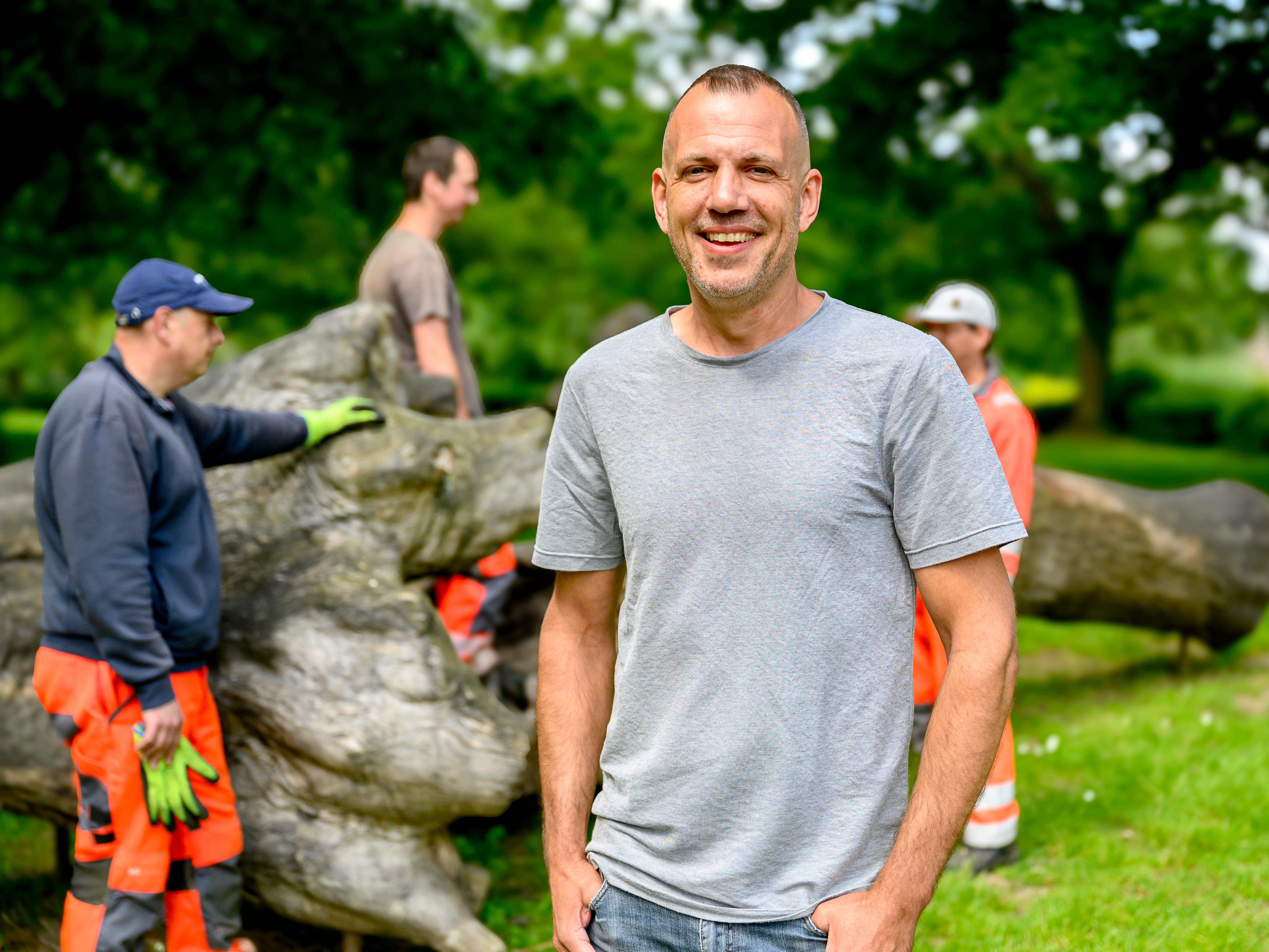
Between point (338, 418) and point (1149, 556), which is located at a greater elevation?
point (338, 418)

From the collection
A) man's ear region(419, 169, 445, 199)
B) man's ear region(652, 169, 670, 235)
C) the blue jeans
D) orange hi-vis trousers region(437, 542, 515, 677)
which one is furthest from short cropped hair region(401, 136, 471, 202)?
the blue jeans

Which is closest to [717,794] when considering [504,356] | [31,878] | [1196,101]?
[31,878]

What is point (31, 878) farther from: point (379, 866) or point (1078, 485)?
point (1078, 485)

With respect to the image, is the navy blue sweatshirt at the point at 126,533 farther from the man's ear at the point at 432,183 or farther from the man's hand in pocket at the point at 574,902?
the man's ear at the point at 432,183

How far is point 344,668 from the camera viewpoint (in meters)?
3.74

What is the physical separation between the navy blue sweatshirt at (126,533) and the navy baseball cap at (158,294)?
0.47 feet

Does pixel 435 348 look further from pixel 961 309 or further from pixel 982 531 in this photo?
pixel 982 531

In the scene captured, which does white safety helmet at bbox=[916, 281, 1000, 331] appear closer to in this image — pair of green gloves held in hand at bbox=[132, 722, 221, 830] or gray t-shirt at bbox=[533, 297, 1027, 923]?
gray t-shirt at bbox=[533, 297, 1027, 923]

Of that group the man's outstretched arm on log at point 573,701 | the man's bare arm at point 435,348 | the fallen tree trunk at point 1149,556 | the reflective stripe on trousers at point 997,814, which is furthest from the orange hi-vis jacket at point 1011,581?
the man's outstretched arm on log at point 573,701

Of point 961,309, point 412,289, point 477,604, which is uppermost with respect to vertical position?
point 412,289

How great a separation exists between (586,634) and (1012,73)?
8159 millimetres

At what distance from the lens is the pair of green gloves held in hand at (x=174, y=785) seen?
3258 millimetres

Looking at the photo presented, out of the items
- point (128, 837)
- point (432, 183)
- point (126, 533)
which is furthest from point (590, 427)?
point (432, 183)

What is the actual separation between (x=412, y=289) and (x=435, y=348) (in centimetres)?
26
